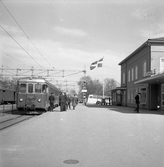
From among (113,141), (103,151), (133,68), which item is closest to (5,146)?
(103,151)

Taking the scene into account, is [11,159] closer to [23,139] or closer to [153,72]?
[23,139]

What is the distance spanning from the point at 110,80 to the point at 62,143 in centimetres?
9704

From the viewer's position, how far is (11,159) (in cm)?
555

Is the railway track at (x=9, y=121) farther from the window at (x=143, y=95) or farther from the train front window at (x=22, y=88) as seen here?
the window at (x=143, y=95)

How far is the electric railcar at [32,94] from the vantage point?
1859 cm

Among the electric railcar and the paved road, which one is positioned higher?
the electric railcar

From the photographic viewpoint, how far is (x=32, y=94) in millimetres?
18891

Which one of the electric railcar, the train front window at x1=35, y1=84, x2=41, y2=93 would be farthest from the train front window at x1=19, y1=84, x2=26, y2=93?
the train front window at x1=35, y1=84, x2=41, y2=93

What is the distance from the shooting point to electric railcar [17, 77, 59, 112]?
18594 mm

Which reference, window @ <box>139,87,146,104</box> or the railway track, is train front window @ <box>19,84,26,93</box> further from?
window @ <box>139,87,146,104</box>

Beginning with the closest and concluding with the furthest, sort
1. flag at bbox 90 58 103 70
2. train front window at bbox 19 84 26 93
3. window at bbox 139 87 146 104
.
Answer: train front window at bbox 19 84 26 93, window at bbox 139 87 146 104, flag at bbox 90 58 103 70

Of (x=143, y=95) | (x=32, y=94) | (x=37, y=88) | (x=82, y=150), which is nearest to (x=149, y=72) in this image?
(x=143, y=95)

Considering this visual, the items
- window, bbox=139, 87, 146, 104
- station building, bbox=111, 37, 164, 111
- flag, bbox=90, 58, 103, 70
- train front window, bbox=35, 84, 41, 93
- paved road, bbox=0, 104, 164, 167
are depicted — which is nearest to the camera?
paved road, bbox=0, 104, 164, 167

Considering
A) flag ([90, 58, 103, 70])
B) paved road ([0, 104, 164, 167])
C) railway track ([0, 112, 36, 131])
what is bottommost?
railway track ([0, 112, 36, 131])
